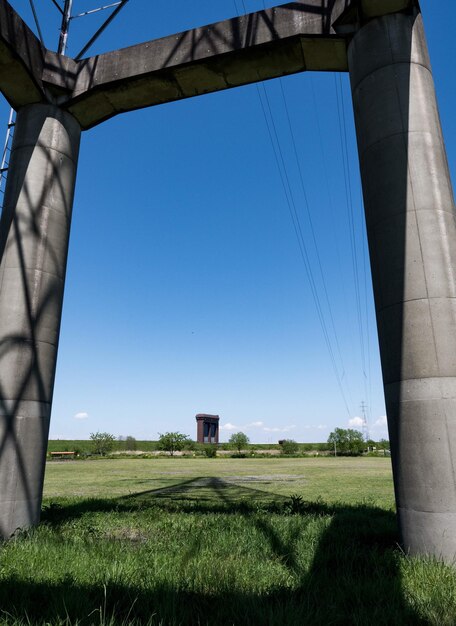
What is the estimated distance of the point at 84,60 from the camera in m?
11.6

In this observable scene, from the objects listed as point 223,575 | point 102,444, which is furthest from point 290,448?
point 223,575

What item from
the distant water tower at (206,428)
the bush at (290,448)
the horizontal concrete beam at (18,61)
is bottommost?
the bush at (290,448)

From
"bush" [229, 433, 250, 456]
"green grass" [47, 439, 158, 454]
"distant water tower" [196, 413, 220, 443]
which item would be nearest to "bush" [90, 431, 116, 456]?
"green grass" [47, 439, 158, 454]

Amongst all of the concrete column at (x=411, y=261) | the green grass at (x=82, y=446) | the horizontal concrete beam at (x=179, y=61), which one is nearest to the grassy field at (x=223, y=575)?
the concrete column at (x=411, y=261)

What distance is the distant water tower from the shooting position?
5162 inches

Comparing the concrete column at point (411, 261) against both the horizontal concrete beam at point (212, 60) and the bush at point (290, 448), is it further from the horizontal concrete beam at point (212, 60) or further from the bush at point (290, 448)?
the bush at point (290, 448)

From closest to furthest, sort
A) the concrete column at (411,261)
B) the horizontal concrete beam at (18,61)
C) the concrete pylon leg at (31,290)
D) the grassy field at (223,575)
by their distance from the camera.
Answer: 1. the grassy field at (223,575)
2. the concrete column at (411,261)
3. the concrete pylon leg at (31,290)
4. the horizontal concrete beam at (18,61)

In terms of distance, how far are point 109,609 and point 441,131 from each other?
9.26m

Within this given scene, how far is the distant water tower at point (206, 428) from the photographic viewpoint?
131 meters

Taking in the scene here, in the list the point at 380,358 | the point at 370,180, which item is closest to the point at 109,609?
the point at 380,358

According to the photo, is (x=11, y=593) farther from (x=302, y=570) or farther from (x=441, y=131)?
(x=441, y=131)

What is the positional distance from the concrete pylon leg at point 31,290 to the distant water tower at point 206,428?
125m

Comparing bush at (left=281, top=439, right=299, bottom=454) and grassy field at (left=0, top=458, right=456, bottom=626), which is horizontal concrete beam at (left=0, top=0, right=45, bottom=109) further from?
bush at (left=281, top=439, right=299, bottom=454)

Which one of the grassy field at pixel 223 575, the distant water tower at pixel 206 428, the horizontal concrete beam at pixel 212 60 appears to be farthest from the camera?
the distant water tower at pixel 206 428
